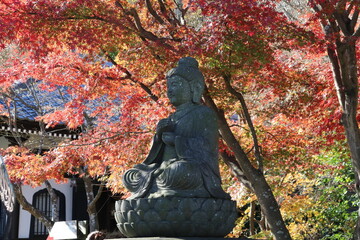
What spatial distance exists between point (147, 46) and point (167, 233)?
4.46m

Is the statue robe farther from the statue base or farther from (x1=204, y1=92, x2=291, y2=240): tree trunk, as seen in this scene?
(x1=204, y1=92, x2=291, y2=240): tree trunk

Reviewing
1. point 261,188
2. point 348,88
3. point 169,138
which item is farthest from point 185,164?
point 348,88

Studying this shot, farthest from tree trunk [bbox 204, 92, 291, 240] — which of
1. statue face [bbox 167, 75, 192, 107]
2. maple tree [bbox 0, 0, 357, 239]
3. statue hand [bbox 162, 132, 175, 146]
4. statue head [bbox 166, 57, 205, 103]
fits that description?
statue hand [bbox 162, 132, 175, 146]

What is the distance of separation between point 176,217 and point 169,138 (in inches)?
37.6

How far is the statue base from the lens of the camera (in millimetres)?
5109

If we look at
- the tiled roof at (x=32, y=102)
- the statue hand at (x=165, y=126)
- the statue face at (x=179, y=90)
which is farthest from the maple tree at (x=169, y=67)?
the tiled roof at (x=32, y=102)

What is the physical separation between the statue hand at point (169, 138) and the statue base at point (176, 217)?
752mm

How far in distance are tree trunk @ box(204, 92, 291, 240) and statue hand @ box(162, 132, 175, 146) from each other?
131 inches

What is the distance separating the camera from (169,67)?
29.6 feet

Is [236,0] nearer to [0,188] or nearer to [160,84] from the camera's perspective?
[160,84]

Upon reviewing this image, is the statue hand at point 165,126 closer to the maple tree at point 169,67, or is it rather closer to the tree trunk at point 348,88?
the maple tree at point 169,67

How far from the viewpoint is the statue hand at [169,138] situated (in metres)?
5.66

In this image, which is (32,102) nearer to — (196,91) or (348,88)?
(348,88)

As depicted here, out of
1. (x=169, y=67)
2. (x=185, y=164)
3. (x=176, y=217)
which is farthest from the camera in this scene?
(x=169, y=67)
